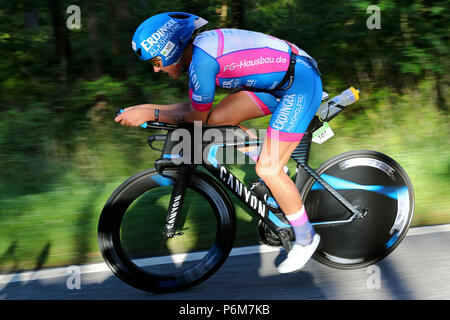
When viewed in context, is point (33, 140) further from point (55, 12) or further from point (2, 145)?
point (55, 12)

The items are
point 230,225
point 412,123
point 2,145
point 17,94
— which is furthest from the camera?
point 17,94

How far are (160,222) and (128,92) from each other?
3862mm

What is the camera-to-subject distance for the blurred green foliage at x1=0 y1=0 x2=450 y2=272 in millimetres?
4812

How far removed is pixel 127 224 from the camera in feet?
10.8

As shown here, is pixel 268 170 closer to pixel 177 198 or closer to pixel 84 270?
pixel 177 198

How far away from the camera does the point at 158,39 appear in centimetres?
272

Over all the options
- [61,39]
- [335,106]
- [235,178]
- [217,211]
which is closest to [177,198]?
[217,211]

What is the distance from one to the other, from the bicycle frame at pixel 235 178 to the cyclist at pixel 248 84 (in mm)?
89

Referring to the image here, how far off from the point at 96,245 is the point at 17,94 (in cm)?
467

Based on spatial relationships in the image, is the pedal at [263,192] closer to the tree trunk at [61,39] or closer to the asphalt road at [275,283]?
the asphalt road at [275,283]

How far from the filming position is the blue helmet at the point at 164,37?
8.92 ft

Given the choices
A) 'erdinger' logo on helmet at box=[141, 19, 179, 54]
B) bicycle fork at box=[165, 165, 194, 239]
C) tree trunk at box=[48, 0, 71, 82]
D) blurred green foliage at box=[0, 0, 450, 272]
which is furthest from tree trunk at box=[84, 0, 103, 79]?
'erdinger' logo on helmet at box=[141, 19, 179, 54]

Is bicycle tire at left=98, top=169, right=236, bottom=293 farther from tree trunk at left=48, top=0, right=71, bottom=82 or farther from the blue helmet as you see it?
tree trunk at left=48, top=0, right=71, bottom=82
